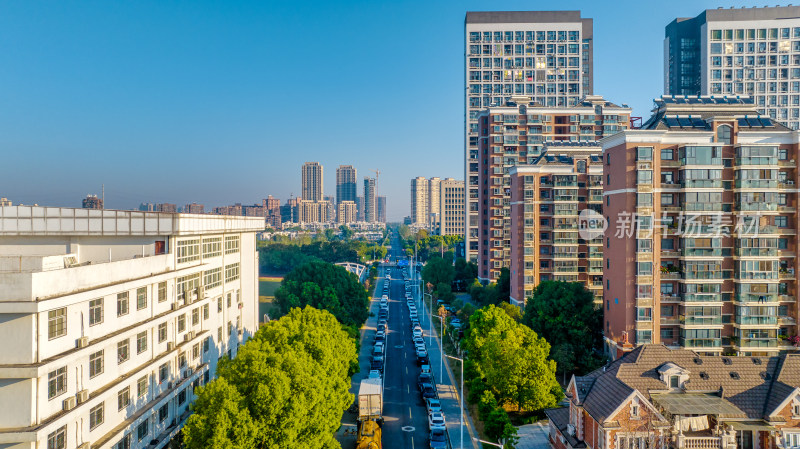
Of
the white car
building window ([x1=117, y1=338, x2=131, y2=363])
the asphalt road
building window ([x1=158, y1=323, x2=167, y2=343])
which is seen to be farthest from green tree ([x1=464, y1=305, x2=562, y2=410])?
building window ([x1=117, y1=338, x2=131, y2=363])

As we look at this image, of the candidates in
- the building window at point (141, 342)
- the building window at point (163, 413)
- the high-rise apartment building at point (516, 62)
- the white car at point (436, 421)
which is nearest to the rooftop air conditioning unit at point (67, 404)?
the building window at point (141, 342)

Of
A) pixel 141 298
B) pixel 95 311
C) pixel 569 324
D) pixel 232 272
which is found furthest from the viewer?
pixel 569 324

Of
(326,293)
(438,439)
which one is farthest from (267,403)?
(326,293)

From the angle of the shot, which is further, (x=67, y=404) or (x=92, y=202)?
(x=92, y=202)

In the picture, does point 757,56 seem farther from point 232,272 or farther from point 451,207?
point 451,207

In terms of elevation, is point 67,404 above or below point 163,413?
above

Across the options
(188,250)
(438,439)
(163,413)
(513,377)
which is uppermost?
(188,250)

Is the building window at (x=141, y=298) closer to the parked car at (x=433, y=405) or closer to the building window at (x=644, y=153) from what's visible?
the parked car at (x=433, y=405)
